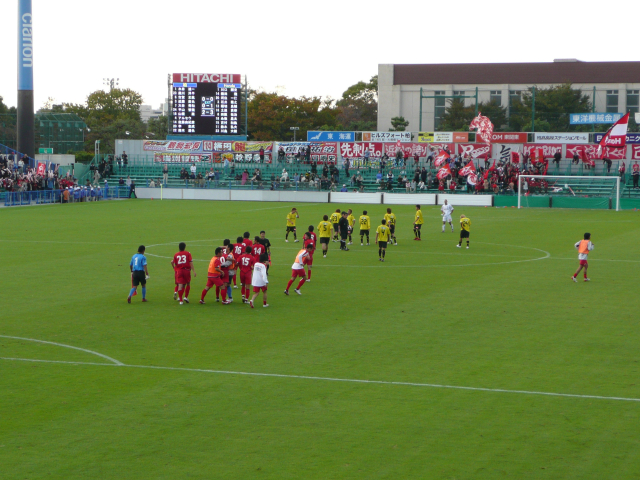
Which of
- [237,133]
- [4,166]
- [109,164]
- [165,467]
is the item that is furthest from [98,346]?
[109,164]

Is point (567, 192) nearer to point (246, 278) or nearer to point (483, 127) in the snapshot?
point (483, 127)

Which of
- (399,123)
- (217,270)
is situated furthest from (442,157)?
(217,270)

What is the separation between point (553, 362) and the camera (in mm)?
13695

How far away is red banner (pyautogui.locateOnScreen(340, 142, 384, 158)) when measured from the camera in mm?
73438

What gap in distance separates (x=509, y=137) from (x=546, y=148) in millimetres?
3460

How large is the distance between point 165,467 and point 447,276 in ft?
54.3

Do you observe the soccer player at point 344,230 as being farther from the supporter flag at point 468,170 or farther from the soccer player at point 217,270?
the supporter flag at point 468,170

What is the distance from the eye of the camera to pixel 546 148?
69.3 meters

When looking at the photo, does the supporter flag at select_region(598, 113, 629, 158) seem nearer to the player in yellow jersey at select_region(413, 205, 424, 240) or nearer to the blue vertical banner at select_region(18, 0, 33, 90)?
the player in yellow jersey at select_region(413, 205, 424, 240)

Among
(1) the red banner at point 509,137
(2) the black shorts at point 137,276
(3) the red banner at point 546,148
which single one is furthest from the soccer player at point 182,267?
(3) the red banner at point 546,148

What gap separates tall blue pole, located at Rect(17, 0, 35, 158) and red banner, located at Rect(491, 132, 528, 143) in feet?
136

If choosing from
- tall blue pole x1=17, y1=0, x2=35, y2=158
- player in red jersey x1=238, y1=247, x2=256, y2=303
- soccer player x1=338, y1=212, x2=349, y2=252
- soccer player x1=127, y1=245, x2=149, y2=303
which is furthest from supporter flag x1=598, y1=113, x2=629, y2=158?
soccer player x1=127, y1=245, x2=149, y2=303

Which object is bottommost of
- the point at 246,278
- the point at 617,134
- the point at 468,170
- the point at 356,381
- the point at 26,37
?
the point at 356,381

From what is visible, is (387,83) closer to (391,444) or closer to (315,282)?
(315,282)
